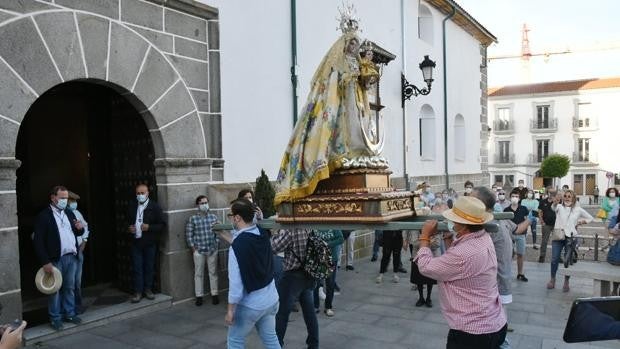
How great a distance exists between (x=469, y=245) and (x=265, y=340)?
1834mm

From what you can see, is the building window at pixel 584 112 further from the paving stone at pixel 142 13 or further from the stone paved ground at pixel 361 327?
the paving stone at pixel 142 13

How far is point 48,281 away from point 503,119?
3785 cm

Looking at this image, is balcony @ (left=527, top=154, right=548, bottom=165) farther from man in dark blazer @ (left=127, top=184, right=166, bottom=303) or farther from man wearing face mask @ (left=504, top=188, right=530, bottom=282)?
man in dark blazer @ (left=127, top=184, right=166, bottom=303)

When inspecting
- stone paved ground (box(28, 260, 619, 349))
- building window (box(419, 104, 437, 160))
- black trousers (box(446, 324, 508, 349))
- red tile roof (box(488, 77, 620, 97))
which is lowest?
stone paved ground (box(28, 260, 619, 349))

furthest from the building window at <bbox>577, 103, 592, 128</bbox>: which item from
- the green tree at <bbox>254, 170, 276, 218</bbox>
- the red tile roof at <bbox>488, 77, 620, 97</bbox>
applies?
the green tree at <bbox>254, 170, 276, 218</bbox>

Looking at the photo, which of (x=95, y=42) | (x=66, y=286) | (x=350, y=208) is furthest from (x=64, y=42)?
(x=350, y=208)

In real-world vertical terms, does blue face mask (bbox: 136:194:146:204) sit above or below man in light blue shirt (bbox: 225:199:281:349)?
above

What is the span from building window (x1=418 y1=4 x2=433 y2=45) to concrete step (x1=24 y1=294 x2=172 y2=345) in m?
10.6

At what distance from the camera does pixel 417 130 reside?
42.2ft

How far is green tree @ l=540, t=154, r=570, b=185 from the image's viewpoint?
32031 mm

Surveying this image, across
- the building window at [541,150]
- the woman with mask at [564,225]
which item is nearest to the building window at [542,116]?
the building window at [541,150]

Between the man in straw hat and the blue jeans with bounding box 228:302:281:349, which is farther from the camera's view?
the blue jeans with bounding box 228:302:281:349

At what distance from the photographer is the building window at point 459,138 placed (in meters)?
15.7

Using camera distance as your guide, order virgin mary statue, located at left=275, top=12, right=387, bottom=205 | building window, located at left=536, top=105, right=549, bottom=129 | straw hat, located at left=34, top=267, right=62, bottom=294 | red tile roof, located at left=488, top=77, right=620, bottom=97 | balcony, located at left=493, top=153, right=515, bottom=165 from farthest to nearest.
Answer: balcony, located at left=493, top=153, right=515, bottom=165 < building window, located at left=536, top=105, right=549, bottom=129 < red tile roof, located at left=488, top=77, right=620, bottom=97 < straw hat, located at left=34, top=267, right=62, bottom=294 < virgin mary statue, located at left=275, top=12, right=387, bottom=205
